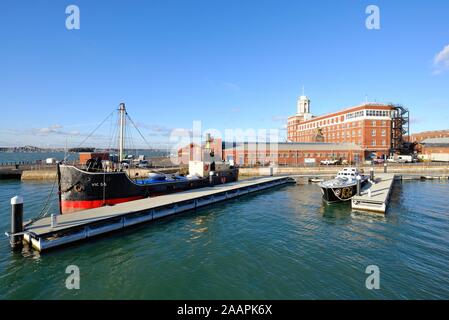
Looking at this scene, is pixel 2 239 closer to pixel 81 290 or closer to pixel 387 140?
pixel 81 290

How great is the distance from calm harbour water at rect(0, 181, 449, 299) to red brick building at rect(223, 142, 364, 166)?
4365 cm

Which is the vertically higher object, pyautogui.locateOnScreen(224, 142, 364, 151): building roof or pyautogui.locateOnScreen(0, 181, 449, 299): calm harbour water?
pyautogui.locateOnScreen(224, 142, 364, 151): building roof

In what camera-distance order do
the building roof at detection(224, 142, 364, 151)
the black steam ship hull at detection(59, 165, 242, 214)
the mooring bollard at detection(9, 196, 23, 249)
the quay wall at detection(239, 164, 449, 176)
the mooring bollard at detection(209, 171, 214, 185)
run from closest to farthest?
the mooring bollard at detection(9, 196, 23, 249)
the black steam ship hull at detection(59, 165, 242, 214)
the mooring bollard at detection(209, 171, 214, 185)
the quay wall at detection(239, 164, 449, 176)
the building roof at detection(224, 142, 364, 151)

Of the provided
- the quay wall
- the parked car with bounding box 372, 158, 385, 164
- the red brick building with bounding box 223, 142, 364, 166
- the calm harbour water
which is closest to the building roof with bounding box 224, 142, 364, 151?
the red brick building with bounding box 223, 142, 364, 166

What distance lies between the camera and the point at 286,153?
66.9 meters

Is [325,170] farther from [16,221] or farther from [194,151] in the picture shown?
[16,221]

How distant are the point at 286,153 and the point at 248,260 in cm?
5648

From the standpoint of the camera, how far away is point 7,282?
1109 cm

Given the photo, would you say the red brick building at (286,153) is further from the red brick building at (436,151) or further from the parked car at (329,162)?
the red brick building at (436,151)

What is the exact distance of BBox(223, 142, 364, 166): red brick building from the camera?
65.6m

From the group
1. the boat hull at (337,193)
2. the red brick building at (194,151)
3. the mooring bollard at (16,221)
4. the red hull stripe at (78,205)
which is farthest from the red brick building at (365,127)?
the mooring bollard at (16,221)

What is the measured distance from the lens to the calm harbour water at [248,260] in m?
10.5

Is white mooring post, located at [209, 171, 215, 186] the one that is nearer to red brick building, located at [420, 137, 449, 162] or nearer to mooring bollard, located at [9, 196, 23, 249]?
mooring bollard, located at [9, 196, 23, 249]

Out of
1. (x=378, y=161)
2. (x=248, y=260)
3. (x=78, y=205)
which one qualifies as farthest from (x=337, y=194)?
(x=378, y=161)
